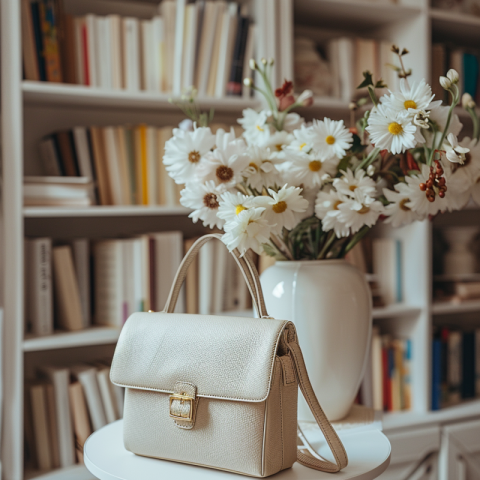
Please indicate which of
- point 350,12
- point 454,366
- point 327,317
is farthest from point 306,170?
point 454,366

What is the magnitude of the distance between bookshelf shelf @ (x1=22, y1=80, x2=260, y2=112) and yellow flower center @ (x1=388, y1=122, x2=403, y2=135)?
904 millimetres

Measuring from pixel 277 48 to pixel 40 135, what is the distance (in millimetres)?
763

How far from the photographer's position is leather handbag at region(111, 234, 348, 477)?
711mm

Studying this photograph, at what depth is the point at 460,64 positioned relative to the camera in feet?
6.57

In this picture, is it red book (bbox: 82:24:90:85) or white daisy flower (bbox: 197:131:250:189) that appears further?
→ red book (bbox: 82:24:90:85)

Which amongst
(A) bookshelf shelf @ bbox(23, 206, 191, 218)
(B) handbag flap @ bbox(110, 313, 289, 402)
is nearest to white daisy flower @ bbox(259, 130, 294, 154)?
(B) handbag flap @ bbox(110, 313, 289, 402)

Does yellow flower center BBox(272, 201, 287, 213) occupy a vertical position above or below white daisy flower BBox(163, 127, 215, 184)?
below

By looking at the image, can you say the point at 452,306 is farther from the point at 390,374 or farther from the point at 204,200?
the point at 204,200

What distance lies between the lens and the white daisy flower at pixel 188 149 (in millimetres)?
872

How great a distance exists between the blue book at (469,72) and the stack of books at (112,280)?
3.68 ft

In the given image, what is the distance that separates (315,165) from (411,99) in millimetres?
182

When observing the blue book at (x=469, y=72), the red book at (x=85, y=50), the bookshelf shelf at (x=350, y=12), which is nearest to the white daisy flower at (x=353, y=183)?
the red book at (x=85, y=50)

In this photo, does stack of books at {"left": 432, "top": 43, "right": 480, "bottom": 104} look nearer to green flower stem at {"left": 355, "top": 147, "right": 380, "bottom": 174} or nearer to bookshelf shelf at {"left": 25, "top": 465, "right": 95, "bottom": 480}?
green flower stem at {"left": 355, "top": 147, "right": 380, "bottom": 174}

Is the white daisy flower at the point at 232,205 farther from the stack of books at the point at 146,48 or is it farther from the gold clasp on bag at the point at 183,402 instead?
the stack of books at the point at 146,48
